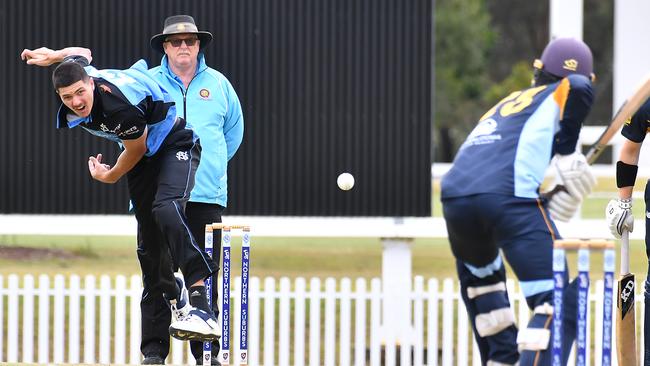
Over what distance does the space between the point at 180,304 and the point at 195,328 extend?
0.65m

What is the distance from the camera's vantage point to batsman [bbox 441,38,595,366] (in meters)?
5.39

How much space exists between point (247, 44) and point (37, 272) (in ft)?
24.0

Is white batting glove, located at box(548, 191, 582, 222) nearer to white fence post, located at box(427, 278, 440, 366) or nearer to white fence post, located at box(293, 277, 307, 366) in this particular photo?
white fence post, located at box(427, 278, 440, 366)

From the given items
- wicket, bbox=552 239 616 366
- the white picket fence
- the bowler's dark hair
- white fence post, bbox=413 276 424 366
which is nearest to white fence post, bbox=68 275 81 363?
the white picket fence

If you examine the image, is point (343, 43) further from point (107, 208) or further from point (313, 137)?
point (107, 208)

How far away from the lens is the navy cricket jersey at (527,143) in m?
5.41

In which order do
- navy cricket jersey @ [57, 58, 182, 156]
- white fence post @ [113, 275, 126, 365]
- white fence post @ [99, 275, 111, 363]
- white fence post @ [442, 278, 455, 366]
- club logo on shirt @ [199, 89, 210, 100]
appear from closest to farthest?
navy cricket jersey @ [57, 58, 182, 156] < club logo on shirt @ [199, 89, 210, 100] < white fence post @ [442, 278, 455, 366] < white fence post @ [113, 275, 126, 365] < white fence post @ [99, 275, 111, 363]

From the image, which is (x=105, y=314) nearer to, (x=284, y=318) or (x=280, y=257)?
(x=284, y=318)

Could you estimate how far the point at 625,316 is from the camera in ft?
23.0

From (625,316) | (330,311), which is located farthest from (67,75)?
(330,311)

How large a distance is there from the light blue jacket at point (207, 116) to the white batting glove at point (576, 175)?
2.58m

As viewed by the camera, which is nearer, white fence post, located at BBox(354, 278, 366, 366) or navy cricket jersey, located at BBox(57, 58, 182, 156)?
navy cricket jersey, located at BBox(57, 58, 182, 156)

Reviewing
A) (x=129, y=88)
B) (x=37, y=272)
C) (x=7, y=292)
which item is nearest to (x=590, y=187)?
(x=129, y=88)

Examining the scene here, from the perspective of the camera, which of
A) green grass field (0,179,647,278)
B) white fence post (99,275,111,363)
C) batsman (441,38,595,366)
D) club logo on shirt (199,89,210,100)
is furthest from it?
green grass field (0,179,647,278)
